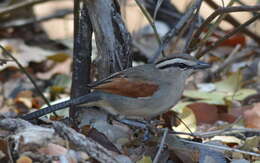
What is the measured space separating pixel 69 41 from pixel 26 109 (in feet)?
5.66

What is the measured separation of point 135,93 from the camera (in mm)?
4305

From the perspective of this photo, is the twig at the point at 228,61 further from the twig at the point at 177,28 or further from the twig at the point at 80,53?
the twig at the point at 80,53

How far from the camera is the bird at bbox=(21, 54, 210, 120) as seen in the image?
167 inches

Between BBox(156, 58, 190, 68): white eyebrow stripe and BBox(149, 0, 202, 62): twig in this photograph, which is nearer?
BBox(156, 58, 190, 68): white eyebrow stripe

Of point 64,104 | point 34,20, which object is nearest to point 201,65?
point 64,104

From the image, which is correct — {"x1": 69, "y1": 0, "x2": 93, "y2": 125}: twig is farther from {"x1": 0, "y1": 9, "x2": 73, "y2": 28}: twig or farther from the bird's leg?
{"x1": 0, "y1": 9, "x2": 73, "y2": 28}: twig

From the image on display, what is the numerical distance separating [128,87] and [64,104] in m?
0.51

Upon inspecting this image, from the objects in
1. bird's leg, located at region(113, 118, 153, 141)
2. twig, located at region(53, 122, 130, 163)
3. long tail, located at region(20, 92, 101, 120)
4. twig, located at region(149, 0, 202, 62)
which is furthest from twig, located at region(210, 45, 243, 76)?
twig, located at region(53, 122, 130, 163)

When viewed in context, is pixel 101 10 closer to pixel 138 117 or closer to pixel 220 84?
pixel 138 117

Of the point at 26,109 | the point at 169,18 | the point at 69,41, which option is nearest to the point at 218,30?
the point at 169,18

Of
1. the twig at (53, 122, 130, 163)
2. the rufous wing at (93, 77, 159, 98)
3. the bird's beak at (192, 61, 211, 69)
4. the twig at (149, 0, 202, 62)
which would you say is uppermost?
the twig at (149, 0, 202, 62)

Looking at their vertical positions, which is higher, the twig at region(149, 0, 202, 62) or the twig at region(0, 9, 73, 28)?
the twig at region(149, 0, 202, 62)

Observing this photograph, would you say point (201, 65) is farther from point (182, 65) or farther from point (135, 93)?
point (135, 93)

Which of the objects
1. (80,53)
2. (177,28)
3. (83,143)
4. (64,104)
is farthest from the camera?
(177,28)
